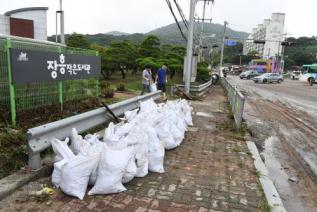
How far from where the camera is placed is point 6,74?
5.23 metres

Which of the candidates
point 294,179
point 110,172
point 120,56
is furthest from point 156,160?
point 120,56

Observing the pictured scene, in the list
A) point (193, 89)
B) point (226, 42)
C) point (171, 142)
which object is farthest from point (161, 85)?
point (226, 42)

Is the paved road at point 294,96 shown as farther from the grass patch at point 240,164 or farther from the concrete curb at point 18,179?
the concrete curb at point 18,179

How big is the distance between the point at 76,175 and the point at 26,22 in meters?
17.8

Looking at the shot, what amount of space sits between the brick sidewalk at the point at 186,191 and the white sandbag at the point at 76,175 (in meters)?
0.09

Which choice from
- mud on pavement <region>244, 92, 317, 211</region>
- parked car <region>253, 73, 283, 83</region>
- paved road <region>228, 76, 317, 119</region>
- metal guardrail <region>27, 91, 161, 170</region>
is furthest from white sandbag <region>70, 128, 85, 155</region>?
parked car <region>253, 73, 283, 83</region>

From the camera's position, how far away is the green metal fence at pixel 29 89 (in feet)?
16.8

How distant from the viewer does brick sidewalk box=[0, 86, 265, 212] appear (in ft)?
10.6

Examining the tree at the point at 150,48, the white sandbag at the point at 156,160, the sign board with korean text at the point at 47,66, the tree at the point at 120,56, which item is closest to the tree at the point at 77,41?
the tree at the point at 120,56

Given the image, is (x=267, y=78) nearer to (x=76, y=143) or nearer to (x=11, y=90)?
(x=11, y=90)

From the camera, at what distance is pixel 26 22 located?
18359 mm

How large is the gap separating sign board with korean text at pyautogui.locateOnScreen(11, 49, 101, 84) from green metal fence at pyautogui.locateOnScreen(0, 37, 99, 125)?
0.15 meters

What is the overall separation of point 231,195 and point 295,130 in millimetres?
6540

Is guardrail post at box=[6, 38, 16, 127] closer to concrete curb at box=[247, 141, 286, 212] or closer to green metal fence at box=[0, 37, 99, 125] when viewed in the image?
green metal fence at box=[0, 37, 99, 125]
